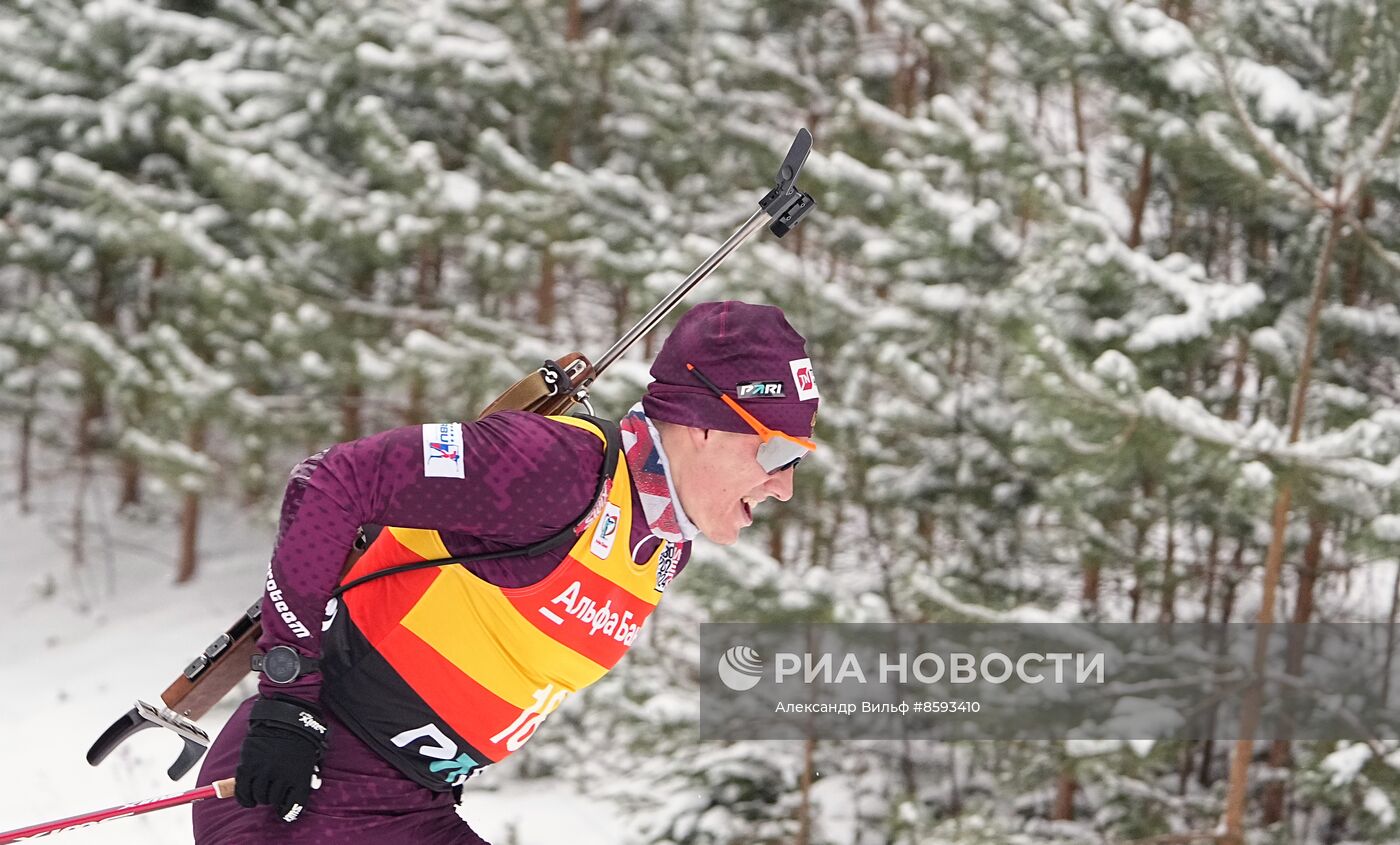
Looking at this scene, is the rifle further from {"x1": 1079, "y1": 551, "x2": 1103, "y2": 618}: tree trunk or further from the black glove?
{"x1": 1079, "y1": 551, "x2": 1103, "y2": 618}: tree trunk

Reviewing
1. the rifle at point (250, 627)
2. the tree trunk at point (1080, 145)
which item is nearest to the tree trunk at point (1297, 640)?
the tree trunk at point (1080, 145)

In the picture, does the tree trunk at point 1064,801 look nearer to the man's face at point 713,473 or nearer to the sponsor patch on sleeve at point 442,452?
the man's face at point 713,473

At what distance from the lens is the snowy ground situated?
22.9 feet

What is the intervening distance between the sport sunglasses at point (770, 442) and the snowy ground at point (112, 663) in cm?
426

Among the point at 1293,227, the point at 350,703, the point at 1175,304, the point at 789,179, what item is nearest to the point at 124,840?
the point at 350,703

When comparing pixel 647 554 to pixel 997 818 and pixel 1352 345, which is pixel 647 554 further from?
pixel 997 818

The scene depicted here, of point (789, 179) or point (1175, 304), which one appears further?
point (1175, 304)

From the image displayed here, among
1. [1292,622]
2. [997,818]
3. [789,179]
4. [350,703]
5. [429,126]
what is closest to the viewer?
[350,703]

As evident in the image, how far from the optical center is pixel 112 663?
10.7 m

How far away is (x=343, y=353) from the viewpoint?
10203 millimetres

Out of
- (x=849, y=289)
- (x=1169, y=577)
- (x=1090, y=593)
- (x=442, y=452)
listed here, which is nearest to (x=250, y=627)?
(x=442, y=452)

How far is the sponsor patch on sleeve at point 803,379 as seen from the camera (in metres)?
2.12

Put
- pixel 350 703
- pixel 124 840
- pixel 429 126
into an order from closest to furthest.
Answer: pixel 350 703
pixel 124 840
pixel 429 126

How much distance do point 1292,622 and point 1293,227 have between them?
192cm
